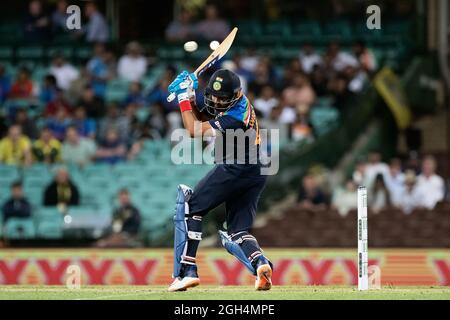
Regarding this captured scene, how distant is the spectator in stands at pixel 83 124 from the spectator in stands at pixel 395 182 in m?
5.16

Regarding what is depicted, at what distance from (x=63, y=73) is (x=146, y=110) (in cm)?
198

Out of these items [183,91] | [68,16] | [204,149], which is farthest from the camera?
[68,16]

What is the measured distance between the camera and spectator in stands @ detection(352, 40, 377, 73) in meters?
22.1

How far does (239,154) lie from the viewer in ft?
39.8

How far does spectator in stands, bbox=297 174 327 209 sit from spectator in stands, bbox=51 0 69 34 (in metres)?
Result: 6.72

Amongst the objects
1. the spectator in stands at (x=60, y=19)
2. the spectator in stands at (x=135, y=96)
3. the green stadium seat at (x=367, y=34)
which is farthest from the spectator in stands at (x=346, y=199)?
the spectator in stands at (x=60, y=19)

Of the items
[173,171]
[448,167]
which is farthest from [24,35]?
[448,167]

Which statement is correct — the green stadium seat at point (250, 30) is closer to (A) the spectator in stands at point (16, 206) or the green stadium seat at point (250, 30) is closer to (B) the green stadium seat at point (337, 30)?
(B) the green stadium seat at point (337, 30)

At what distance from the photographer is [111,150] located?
20906 mm

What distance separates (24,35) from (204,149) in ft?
19.4

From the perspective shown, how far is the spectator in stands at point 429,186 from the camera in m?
19.6

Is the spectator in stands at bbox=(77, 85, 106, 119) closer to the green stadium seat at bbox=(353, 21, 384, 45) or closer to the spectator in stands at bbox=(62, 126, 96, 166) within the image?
the spectator in stands at bbox=(62, 126, 96, 166)

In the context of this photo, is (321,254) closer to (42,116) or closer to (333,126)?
(333,126)

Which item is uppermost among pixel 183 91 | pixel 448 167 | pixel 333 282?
pixel 183 91
